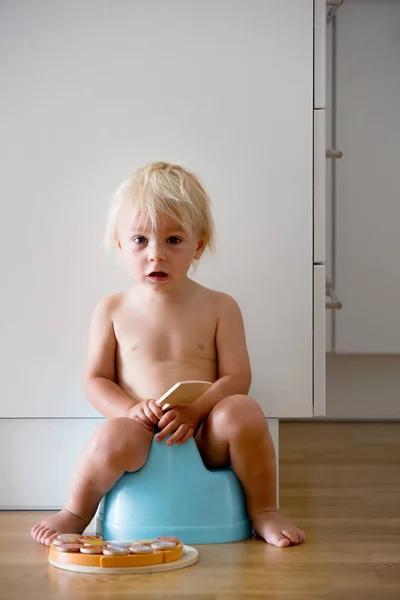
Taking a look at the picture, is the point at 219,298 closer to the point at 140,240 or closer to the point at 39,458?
the point at 140,240

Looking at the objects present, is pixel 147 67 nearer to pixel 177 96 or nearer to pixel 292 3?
pixel 177 96

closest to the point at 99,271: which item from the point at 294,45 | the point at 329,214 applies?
the point at 294,45

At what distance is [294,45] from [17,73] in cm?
43

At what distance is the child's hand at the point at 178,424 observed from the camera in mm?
1176

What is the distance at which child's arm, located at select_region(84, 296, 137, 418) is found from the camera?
1282 millimetres

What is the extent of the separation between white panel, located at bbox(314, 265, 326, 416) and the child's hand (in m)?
0.24

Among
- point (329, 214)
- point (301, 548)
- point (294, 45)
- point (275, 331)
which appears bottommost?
point (301, 548)

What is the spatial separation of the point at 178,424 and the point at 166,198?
0.32m

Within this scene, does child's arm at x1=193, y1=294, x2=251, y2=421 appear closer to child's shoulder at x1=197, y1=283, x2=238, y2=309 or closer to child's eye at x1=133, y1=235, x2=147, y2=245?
child's shoulder at x1=197, y1=283, x2=238, y2=309

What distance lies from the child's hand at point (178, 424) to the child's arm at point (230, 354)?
0.06m

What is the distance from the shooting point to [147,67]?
53.8 inches

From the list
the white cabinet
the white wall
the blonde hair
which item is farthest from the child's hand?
the white wall

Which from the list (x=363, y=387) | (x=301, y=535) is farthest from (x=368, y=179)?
(x=301, y=535)

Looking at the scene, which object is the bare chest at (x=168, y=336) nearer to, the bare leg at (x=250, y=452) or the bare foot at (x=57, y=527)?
the bare leg at (x=250, y=452)
